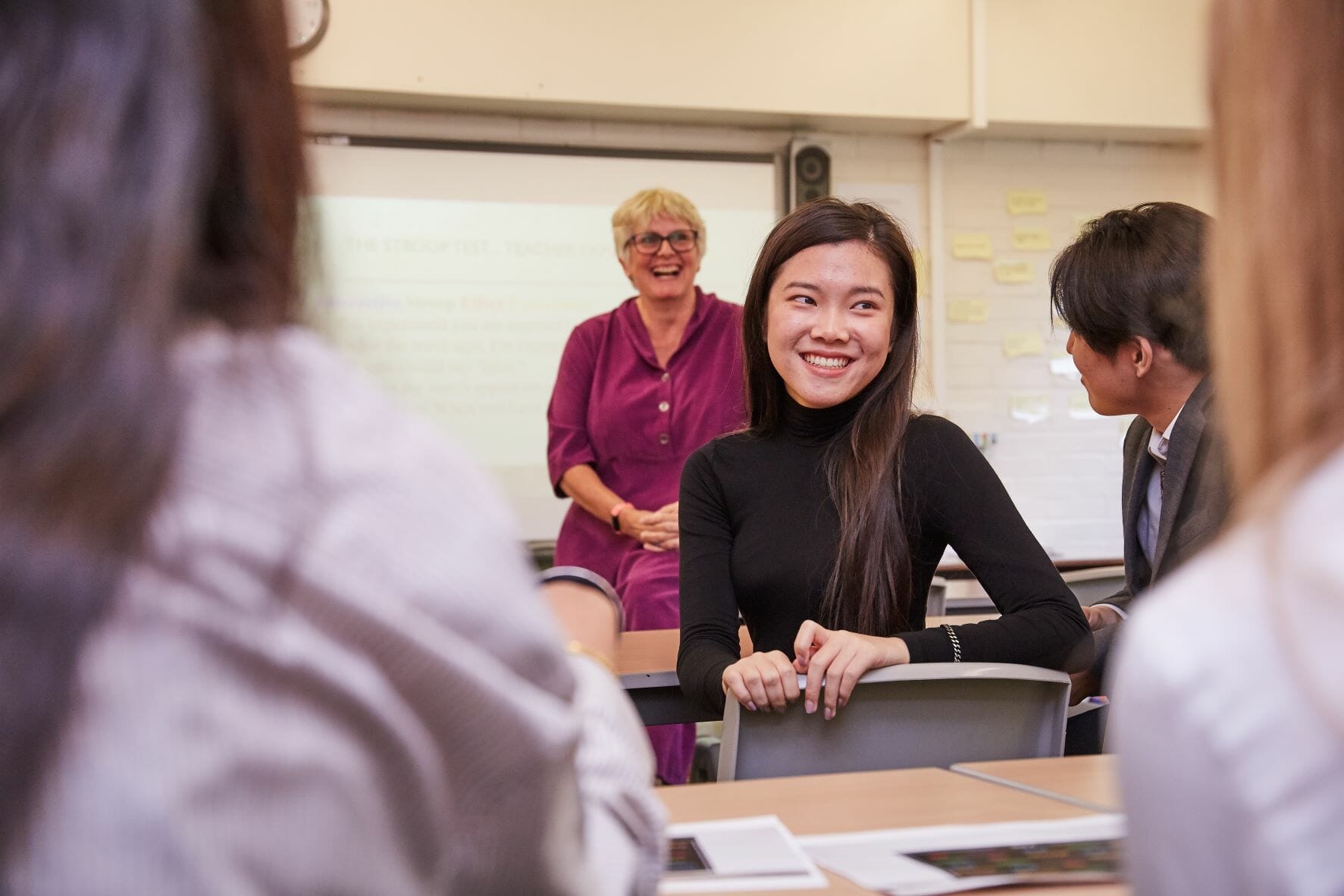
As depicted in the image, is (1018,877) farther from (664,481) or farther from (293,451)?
(664,481)

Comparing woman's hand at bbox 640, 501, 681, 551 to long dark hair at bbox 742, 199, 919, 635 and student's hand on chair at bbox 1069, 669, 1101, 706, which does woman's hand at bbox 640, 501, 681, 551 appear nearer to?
long dark hair at bbox 742, 199, 919, 635

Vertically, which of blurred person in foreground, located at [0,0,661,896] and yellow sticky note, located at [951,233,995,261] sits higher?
yellow sticky note, located at [951,233,995,261]

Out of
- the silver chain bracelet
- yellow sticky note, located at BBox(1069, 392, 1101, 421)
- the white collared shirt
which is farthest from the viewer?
yellow sticky note, located at BBox(1069, 392, 1101, 421)

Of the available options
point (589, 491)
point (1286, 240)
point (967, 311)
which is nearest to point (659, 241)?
point (589, 491)

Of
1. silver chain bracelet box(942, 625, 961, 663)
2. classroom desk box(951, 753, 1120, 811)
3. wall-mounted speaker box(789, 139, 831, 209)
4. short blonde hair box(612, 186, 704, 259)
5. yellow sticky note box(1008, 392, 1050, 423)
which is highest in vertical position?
wall-mounted speaker box(789, 139, 831, 209)

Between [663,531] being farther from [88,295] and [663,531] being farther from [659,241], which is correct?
[88,295]

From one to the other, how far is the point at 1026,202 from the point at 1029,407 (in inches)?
32.7

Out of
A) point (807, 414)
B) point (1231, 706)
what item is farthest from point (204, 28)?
point (807, 414)

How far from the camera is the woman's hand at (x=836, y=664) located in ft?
4.88

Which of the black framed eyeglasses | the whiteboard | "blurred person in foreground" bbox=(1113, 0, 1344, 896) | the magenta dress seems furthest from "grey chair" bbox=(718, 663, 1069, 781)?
→ the whiteboard

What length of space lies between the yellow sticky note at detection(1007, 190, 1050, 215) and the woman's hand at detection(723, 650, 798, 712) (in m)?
3.78

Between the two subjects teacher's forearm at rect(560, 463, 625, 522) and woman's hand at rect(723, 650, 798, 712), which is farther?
teacher's forearm at rect(560, 463, 625, 522)

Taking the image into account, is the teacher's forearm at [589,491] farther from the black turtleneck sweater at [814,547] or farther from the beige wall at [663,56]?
the beige wall at [663,56]

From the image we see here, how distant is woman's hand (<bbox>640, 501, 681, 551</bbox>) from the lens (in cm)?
295
